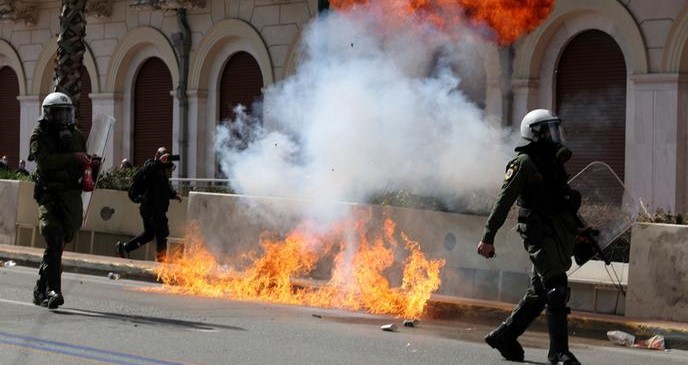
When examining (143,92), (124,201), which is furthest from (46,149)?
(143,92)

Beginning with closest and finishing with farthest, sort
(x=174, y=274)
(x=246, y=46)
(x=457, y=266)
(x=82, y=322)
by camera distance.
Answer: (x=82, y=322), (x=457, y=266), (x=174, y=274), (x=246, y=46)

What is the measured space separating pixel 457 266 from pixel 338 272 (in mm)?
1251

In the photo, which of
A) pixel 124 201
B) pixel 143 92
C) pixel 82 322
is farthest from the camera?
pixel 143 92

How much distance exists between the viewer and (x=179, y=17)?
26750mm

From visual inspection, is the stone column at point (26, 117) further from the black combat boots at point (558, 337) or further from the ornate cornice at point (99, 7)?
the black combat boots at point (558, 337)

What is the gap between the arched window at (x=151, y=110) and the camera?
92.2ft

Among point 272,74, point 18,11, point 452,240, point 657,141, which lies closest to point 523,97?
point 657,141

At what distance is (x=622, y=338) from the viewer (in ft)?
33.1

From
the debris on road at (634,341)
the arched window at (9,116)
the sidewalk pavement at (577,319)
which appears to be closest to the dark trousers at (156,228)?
the sidewalk pavement at (577,319)

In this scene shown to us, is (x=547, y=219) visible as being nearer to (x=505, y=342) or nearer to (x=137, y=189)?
(x=505, y=342)

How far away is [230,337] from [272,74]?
15.8m

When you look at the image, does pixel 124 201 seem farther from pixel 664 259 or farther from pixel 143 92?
pixel 143 92

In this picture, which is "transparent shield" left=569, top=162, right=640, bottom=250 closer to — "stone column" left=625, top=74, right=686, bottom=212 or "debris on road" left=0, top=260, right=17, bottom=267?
"stone column" left=625, top=74, right=686, bottom=212

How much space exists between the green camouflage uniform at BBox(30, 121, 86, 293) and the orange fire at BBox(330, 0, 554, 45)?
197 inches
